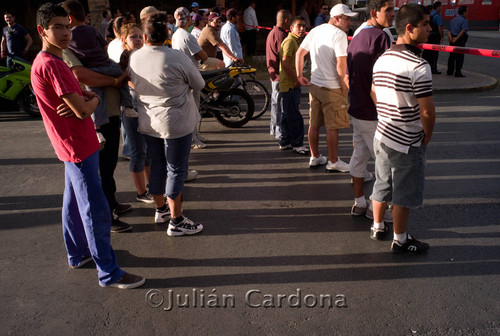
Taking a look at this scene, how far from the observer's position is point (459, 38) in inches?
545

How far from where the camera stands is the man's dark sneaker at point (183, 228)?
15.4ft

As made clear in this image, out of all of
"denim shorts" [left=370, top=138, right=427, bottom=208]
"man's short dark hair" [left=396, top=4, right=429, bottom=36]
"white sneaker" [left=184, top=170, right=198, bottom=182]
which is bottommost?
"white sneaker" [left=184, top=170, right=198, bottom=182]

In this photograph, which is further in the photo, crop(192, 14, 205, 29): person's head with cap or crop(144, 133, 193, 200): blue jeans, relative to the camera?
crop(192, 14, 205, 29): person's head with cap

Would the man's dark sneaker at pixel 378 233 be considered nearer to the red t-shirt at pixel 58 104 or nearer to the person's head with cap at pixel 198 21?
the red t-shirt at pixel 58 104

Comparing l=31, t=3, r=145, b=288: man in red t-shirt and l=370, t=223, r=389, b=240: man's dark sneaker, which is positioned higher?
l=31, t=3, r=145, b=288: man in red t-shirt

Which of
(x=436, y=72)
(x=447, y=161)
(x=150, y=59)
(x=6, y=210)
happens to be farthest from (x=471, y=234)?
(x=436, y=72)

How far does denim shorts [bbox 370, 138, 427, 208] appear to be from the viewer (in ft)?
13.0

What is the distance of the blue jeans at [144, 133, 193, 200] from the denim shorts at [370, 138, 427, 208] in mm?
1649

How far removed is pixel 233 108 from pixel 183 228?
4.26 meters

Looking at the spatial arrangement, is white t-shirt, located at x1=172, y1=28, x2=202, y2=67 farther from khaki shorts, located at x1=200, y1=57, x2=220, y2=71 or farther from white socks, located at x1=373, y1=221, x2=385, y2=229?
white socks, located at x1=373, y1=221, x2=385, y2=229

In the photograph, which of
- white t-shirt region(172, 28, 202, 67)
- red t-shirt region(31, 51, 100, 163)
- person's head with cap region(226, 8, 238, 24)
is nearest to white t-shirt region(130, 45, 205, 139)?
red t-shirt region(31, 51, 100, 163)

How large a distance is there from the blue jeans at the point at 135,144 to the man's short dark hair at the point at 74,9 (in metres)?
1.07

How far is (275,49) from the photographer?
7.29 m

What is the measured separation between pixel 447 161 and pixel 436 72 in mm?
8336
